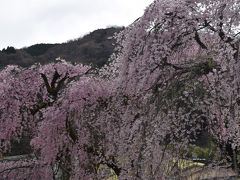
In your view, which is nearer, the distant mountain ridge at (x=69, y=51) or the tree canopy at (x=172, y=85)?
the tree canopy at (x=172, y=85)

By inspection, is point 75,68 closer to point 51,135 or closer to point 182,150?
point 51,135

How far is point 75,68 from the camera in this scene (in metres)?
10.9

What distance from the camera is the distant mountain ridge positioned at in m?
31.8

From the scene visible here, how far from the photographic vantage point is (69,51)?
3666 centimetres

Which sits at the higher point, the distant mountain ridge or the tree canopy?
the distant mountain ridge

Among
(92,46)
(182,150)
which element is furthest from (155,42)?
(92,46)

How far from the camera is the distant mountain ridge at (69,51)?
3180cm

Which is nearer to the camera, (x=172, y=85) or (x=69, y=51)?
(x=172, y=85)

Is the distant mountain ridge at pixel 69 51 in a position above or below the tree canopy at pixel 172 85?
above

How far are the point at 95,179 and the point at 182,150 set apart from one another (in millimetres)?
3611

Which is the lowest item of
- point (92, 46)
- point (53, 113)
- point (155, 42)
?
point (53, 113)

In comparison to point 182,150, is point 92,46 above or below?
above

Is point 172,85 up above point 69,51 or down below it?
below

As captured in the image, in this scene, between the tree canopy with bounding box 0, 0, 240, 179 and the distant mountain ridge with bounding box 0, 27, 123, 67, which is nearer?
the tree canopy with bounding box 0, 0, 240, 179
